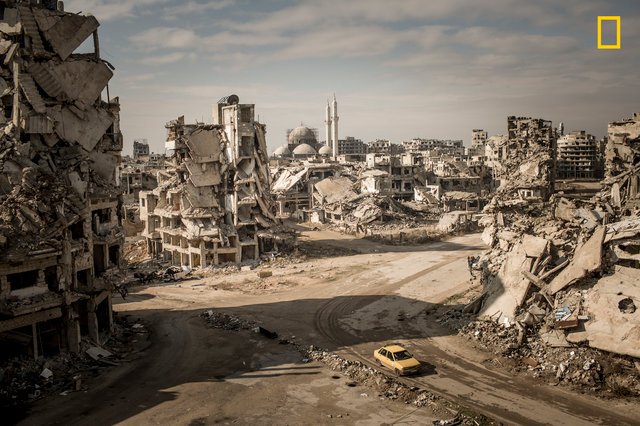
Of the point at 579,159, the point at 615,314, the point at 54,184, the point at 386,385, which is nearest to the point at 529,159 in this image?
the point at 615,314

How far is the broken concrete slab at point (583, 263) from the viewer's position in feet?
85.1

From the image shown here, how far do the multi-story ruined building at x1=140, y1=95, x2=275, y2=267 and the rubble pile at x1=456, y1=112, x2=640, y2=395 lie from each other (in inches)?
1038

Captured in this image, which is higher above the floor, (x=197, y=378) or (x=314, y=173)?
(x=314, y=173)

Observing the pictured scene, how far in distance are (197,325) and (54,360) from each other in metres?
10.2

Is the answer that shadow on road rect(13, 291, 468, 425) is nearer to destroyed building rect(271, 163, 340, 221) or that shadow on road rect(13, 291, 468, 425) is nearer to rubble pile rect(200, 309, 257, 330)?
rubble pile rect(200, 309, 257, 330)

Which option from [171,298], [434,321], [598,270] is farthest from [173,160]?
[598,270]

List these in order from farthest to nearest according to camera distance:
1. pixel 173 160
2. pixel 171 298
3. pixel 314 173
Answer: pixel 314 173 → pixel 173 160 → pixel 171 298

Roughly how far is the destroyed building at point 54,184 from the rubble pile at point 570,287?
21293 mm

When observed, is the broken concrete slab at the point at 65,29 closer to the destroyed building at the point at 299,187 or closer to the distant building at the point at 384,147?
the destroyed building at the point at 299,187

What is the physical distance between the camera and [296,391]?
926 inches

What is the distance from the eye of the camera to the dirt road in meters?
21.1

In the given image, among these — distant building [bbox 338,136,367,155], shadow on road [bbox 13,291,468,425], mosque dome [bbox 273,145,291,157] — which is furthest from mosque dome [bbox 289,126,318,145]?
shadow on road [bbox 13,291,468,425]

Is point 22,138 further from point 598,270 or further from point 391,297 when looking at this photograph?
point 598,270

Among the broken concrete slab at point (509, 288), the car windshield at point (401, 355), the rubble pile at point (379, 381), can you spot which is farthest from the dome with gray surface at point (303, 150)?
the car windshield at point (401, 355)
